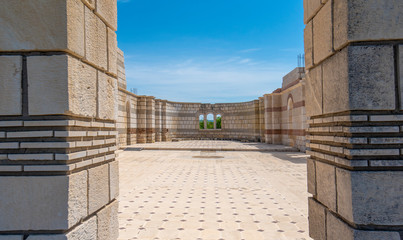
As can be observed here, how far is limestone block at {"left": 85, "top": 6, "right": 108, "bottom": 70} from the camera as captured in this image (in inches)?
107

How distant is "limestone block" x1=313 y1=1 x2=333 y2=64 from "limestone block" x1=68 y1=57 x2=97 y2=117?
2422 millimetres

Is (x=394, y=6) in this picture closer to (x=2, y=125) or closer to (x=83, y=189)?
(x=83, y=189)

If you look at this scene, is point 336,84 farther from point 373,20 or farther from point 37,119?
point 37,119

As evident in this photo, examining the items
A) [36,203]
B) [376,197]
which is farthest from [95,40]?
[376,197]

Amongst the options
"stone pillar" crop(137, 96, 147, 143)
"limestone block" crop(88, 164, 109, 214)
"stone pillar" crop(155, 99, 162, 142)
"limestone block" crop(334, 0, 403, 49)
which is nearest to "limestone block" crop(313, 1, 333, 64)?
"limestone block" crop(334, 0, 403, 49)

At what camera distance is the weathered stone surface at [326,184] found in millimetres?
2736

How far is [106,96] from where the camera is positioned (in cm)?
318

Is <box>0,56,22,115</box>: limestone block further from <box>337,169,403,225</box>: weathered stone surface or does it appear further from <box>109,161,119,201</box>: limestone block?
<box>337,169,403,225</box>: weathered stone surface

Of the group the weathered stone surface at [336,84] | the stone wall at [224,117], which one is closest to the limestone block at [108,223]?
the weathered stone surface at [336,84]

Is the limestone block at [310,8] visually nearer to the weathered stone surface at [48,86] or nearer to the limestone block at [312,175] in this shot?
the limestone block at [312,175]

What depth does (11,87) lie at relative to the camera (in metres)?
2.35

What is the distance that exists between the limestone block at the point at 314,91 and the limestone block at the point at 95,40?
2449 millimetres

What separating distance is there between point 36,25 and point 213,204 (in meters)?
4.37

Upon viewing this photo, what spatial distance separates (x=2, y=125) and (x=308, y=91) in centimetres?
331
